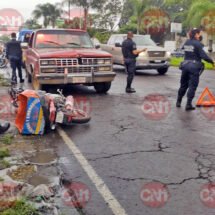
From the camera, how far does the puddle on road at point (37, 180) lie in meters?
4.43

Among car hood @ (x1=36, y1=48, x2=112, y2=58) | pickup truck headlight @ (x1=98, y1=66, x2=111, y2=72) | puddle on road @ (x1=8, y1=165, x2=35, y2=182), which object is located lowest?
puddle on road @ (x1=8, y1=165, x2=35, y2=182)

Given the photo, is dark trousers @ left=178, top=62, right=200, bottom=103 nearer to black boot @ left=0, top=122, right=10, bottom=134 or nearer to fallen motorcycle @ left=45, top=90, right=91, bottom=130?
fallen motorcycle @ left=45, top=90, right=91, bottom=130

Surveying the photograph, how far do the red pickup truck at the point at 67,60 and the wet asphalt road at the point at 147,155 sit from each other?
1056mm

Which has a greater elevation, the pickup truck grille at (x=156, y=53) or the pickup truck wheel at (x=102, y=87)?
the pickup truck grille at (x=156, y=53)

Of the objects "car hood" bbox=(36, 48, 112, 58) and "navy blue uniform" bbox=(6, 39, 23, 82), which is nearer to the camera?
"car hood" bbox=(36, 48, 112, 58)

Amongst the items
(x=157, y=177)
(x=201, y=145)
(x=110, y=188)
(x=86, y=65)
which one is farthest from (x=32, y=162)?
(x=86, y=65)

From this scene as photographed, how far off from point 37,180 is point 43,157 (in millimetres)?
903

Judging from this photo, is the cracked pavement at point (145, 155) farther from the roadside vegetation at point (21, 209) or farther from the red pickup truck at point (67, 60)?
the red pickup truck at point (67, 60)

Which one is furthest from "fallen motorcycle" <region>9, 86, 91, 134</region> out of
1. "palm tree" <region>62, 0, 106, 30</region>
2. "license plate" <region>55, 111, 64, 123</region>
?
"palm tree" <region>62, 0, 106, 30</region>

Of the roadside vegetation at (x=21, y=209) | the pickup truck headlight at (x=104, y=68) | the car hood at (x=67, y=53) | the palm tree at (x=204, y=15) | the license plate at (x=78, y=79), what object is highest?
the palm tree at (x=204, y=15)

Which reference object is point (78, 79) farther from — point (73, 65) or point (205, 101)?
point (205, 101)

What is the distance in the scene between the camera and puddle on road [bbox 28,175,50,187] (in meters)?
4.43

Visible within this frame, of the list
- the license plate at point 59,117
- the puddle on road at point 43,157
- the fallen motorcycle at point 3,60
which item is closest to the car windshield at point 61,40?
the license plate at point 59,117

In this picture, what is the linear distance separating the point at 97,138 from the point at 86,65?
4332 mm
